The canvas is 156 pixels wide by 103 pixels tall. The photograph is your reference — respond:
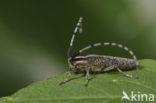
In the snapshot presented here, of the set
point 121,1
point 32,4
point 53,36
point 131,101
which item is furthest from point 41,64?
point 131,101

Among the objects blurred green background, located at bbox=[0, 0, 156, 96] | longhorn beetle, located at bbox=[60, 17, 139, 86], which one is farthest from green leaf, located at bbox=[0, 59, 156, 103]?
blurred green background, located at bbox=[0, 0, 156, 96]

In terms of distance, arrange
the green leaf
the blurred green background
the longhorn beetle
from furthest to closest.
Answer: the blurred green background, the longhorn beetle, the green leaf

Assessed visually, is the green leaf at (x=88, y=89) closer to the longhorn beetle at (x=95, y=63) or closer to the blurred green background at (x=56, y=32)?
the longhorn beetle at (x=95, y=63)

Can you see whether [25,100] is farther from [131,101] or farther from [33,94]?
[131,101]

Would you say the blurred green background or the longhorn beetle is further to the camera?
the blurred green background

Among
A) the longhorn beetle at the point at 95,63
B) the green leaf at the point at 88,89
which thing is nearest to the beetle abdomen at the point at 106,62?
the longhorn beetle at the point at 95,63

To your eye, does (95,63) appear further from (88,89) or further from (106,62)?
(88,89)

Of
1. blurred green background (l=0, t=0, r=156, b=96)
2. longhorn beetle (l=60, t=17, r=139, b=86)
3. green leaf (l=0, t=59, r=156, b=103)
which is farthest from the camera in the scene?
blurred green background (l=0, t=0, r=156, b=96)

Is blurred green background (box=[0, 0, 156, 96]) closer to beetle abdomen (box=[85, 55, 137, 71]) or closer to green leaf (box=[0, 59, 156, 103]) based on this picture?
beetle abdomen (box=[85, 55, 137, 71])
